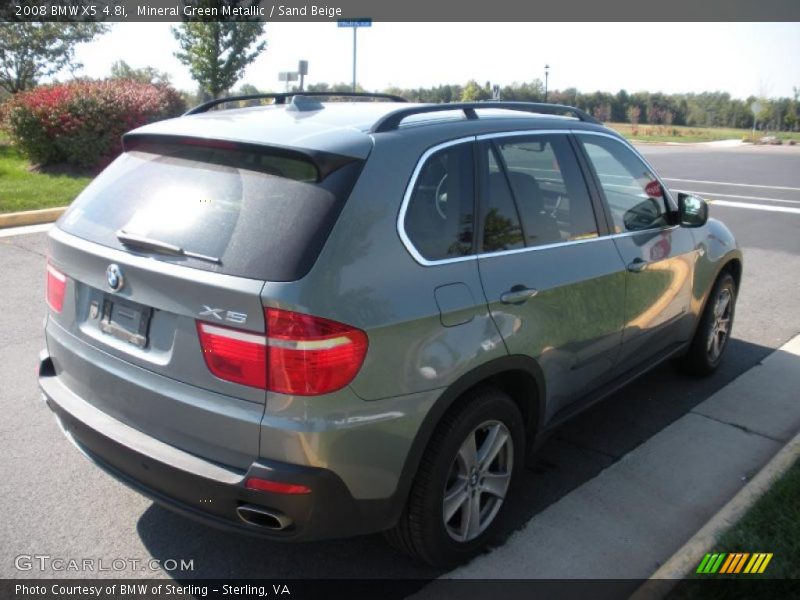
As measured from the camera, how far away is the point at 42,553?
3.11 metres

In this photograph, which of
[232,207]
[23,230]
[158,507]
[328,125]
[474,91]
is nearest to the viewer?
[232,207]

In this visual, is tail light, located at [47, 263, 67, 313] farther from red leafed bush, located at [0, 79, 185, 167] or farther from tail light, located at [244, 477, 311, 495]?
red leafed bush, located at [0, 79, 185, 167]

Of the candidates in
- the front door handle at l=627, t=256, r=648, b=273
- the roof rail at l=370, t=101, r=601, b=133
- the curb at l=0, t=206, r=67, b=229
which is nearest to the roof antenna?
the roof rail at l=370, t=101, r=601, b=133

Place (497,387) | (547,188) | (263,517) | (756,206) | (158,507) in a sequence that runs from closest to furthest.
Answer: (263,517) < (497,387) < (158,507) < (547,188) < (756,206)

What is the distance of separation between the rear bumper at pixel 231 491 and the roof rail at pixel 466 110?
1349 millimetres

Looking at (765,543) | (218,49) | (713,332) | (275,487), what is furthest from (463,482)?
(218,49)

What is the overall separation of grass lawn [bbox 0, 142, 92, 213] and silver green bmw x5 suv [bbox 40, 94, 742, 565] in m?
8.42

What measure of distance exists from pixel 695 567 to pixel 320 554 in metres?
1.57

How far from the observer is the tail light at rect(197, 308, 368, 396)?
2377 mm

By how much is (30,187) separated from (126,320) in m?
10.4

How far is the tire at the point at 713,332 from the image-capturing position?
16.6 ft

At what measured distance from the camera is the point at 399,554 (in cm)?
321

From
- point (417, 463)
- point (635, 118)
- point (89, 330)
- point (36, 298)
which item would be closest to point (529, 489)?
point (417, 463)

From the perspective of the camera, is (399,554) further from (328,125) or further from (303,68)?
(303,68)
